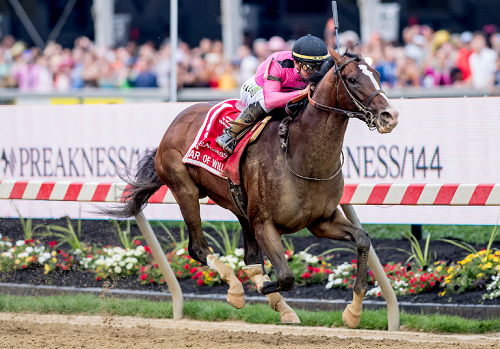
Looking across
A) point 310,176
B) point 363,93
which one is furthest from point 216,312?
point 363,93

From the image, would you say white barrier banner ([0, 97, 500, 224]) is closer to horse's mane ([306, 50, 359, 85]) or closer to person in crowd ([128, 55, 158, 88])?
horse's mane ([306, 50, 359, 85])

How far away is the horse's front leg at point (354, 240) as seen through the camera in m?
4.65

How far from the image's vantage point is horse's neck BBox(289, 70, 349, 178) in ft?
14.5

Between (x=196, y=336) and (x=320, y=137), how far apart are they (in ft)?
6.26

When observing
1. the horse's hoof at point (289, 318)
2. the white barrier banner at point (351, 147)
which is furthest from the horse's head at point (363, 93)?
the white barrier banner at point (351, 147)

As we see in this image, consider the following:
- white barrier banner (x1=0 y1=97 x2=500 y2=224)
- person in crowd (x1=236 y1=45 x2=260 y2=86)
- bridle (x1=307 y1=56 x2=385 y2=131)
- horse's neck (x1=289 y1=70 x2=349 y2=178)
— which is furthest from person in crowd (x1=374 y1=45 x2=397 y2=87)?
bridle (x1=307 y1=56 x2=385 y2=131)

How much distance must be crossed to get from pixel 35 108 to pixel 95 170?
1043 millimetres

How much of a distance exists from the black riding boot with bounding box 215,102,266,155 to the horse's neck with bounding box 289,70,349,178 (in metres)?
0.40

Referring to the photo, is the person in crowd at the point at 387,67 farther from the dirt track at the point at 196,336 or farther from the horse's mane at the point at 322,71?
the horse's mane at the point at 322,71

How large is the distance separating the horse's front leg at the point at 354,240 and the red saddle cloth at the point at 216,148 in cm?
70

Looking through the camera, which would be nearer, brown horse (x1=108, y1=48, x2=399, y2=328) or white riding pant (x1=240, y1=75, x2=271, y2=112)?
brown horse (x1=108, y1=48, x2=399, y2=328)

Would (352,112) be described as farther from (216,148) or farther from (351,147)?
(351,147)

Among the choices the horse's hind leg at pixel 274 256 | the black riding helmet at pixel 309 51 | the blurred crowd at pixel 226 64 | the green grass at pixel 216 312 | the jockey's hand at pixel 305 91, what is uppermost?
the black riding helmet at pixel 309 51

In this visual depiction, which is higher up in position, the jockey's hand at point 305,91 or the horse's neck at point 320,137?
A: the jockey's hand at point 305,91
